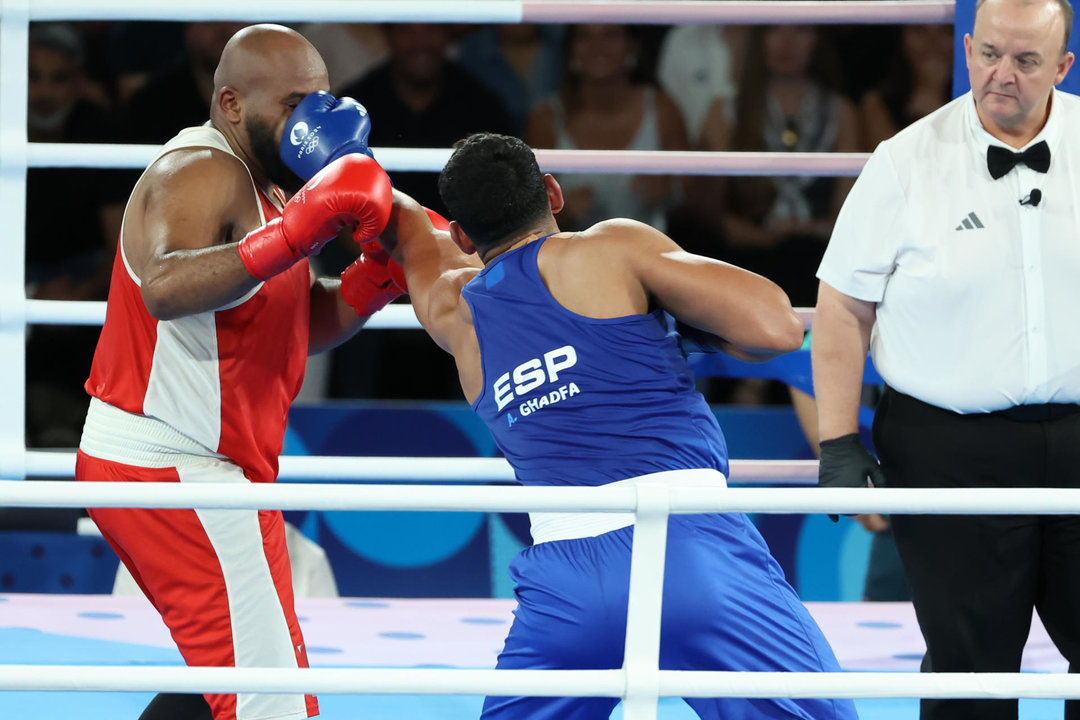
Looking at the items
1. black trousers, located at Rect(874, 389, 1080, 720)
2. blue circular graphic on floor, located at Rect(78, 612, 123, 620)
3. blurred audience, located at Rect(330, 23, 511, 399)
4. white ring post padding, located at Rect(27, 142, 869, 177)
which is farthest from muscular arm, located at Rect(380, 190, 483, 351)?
blurred audience, located at Rect(330, 23, 511, 399)

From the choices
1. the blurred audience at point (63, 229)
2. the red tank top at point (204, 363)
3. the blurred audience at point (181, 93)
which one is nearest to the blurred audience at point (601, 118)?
the blurred audience at point (181, 93)

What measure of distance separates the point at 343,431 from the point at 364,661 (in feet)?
4.66

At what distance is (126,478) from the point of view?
7.20 ft

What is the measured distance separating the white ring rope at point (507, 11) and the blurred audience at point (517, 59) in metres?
2.15

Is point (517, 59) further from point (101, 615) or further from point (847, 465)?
point (847, 465)

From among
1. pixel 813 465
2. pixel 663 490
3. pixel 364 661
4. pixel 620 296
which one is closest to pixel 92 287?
pixel 364 661

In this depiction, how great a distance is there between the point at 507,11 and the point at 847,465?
1.26 m

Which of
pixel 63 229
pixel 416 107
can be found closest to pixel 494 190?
pixel 416 107

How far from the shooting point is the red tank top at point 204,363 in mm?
2217

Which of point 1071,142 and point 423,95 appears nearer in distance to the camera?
point 1071,142

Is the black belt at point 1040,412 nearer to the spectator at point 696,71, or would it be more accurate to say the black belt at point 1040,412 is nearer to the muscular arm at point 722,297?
the muscular arm at point 722,297

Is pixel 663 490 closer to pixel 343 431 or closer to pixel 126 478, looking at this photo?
pixel 126 478

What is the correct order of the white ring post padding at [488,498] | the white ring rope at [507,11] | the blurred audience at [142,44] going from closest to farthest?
the white ring post padding at [488,498]
the white ring rope at [507,11]
the blurred audience at [142,44]

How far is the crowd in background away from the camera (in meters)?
4.71
